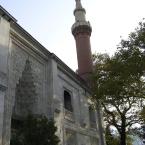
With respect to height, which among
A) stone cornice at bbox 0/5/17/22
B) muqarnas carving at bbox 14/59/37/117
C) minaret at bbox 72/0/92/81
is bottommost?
muqarnas carving at bbox 14/59/37/117

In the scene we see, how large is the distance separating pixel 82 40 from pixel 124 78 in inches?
419

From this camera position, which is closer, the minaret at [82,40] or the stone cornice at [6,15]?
the stone cornice at [6,15]

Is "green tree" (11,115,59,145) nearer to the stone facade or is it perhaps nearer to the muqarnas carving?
the stone facade

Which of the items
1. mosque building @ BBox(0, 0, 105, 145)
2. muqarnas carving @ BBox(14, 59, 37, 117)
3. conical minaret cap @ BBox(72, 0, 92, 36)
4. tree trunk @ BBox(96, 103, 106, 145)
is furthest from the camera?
conical minaret cap @ BBox(72, 0, 92, 36)

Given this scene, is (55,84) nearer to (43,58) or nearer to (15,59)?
(43,58)

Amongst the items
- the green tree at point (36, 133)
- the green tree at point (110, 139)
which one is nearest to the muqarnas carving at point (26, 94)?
the green tree at point (36, 133)

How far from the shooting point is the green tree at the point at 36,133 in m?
10.7

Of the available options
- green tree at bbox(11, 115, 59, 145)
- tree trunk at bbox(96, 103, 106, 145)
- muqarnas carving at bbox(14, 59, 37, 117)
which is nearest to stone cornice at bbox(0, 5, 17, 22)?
muqarnas carving at bbox(14, 59, 37, 117)

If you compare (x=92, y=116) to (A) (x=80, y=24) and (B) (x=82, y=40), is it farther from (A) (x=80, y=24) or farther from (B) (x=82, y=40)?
(A) (x=80, y=24)

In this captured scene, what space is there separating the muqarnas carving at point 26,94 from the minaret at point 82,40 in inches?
409

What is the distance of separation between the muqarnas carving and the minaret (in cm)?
1038

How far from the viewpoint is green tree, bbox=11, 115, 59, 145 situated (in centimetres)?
1069

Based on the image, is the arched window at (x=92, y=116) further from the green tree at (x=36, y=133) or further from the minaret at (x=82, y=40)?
the green tree at (x=36, y=133)

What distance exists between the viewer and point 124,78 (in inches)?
676
